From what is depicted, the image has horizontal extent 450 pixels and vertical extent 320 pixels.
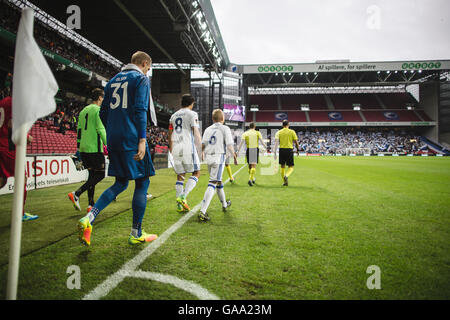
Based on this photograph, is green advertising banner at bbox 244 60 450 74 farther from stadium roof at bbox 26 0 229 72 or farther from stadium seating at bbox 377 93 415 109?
stadium roof at bbox 26 0 229 72

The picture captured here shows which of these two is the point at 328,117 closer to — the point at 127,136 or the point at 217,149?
the point at 217,149

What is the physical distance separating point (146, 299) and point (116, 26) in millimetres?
23106

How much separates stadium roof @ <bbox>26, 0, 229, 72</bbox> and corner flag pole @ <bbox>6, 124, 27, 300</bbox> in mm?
14618

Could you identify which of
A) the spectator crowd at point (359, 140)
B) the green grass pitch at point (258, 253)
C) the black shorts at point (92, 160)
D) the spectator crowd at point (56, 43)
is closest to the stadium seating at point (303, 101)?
the spectator crowd at point (359, 140)

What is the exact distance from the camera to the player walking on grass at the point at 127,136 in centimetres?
251

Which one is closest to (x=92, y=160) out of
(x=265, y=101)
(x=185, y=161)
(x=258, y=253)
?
(x=185, y=161)

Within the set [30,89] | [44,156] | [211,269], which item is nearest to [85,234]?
[211,269]

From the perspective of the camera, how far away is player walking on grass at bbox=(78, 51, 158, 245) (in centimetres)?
251

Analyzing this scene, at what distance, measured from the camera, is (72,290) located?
71.2 inches

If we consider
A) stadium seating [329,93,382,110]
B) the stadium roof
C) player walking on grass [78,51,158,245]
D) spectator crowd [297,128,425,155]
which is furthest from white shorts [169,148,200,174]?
stadium seating [329,93,382,110]

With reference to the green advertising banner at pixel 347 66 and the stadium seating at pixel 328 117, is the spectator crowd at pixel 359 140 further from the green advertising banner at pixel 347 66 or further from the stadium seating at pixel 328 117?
the green advertising banner at pixel 347 66

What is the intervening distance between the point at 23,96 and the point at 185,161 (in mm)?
2897

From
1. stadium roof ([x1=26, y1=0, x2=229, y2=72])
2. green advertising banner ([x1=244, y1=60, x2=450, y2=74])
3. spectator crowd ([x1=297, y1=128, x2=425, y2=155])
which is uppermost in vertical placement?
green advertising banner ([x1=244, y1=60, x2=450, y2=74])
